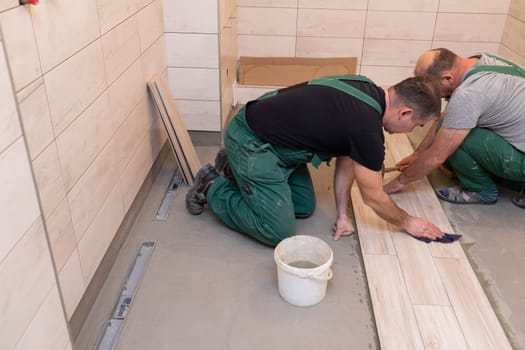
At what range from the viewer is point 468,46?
384cm

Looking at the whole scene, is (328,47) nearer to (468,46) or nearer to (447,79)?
(468,46)

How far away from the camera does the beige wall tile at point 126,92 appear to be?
6.80 ft

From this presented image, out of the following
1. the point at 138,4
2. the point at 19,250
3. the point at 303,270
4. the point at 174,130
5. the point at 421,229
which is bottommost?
the point at 421,229

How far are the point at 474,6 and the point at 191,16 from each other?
2.24 metres

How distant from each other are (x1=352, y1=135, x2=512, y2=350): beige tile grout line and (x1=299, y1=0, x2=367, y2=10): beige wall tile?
6.35ft

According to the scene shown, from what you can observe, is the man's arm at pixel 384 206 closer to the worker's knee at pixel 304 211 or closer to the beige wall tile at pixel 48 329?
the worker's knee at pixel 304 211

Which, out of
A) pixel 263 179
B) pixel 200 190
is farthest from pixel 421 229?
pixel 200 190

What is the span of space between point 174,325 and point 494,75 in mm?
1792

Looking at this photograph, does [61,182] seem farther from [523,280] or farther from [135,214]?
[523,280]

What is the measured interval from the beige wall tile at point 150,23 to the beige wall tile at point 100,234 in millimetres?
800

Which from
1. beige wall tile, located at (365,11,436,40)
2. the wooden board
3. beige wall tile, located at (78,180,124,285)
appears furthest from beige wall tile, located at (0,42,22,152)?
beige wall tile, located at (365,11,436,40)

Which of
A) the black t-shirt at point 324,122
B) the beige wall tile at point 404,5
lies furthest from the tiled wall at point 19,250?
the beige wall tile at point 404,5

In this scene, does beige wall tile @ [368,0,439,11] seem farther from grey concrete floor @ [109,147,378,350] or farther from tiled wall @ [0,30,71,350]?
tiled wall @ [0,30,71,350]

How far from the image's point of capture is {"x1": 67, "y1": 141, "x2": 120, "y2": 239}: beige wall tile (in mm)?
1727
